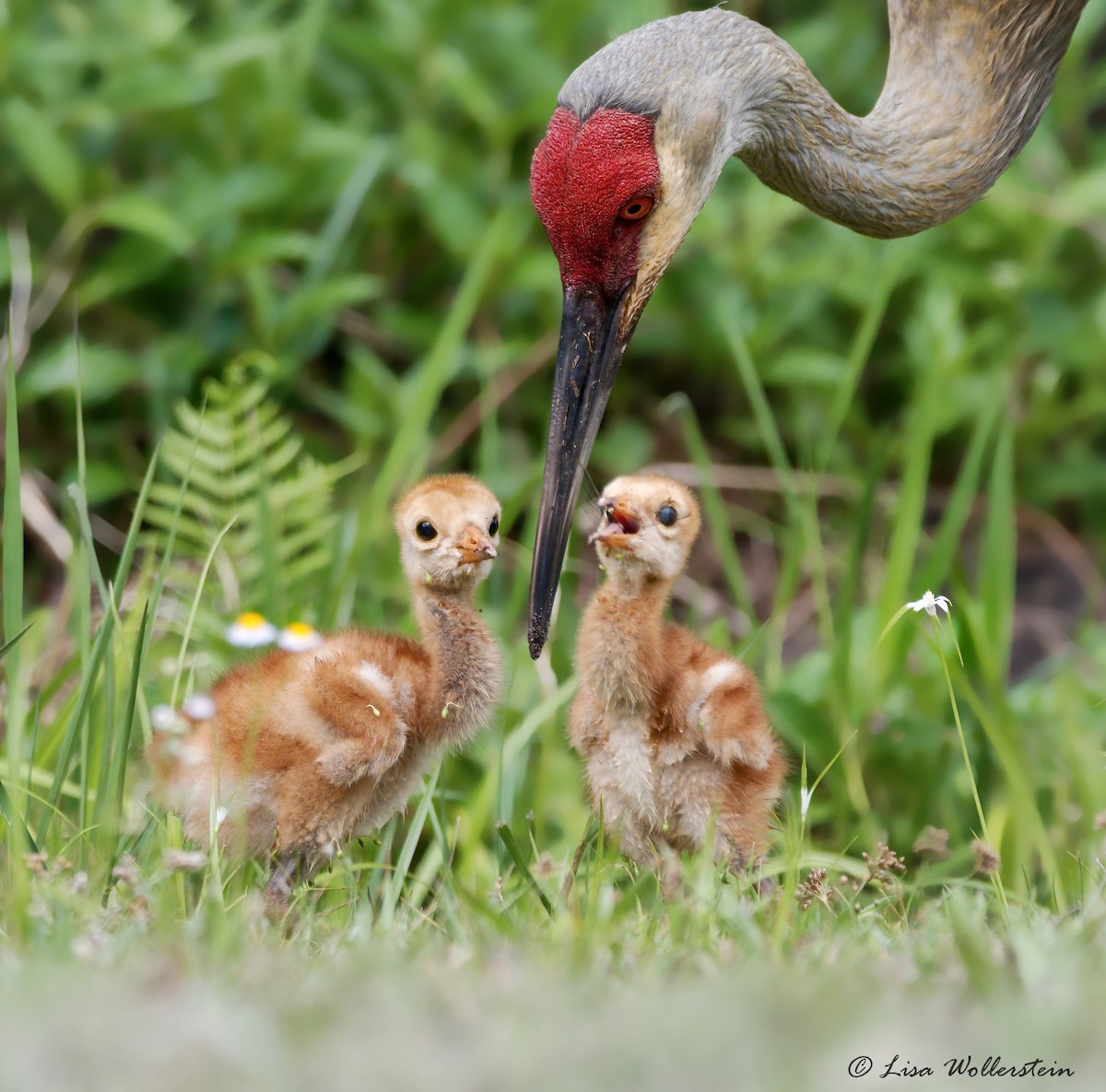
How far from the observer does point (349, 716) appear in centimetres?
307

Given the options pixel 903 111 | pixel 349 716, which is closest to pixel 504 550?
pixel 903 111

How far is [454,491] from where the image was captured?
3287 millimetres

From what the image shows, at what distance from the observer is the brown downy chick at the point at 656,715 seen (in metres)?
3.27

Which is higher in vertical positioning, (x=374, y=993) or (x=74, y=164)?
(x=74, y=164)

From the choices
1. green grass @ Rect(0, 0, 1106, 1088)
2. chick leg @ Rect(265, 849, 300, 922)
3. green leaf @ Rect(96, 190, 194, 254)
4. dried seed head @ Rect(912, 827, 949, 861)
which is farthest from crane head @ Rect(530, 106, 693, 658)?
green leaf @ Rect(96, 190, 194, 254)

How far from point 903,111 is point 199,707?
2.23m

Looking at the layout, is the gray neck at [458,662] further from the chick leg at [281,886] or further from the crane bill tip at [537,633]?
the chick leg at [281,886]

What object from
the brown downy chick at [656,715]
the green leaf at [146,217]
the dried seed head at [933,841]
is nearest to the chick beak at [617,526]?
the brown downy chick at [656,715]

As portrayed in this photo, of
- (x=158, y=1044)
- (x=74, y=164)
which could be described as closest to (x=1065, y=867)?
(x=158, y=1044)

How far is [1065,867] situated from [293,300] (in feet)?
10.7

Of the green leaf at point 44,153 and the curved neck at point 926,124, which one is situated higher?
the curved neck at point 926,124

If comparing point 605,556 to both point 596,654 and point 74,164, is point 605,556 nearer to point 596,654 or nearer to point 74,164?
point 596,654

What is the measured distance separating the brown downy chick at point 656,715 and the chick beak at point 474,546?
22 centimetres

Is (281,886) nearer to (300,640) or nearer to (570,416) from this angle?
(300,640)
